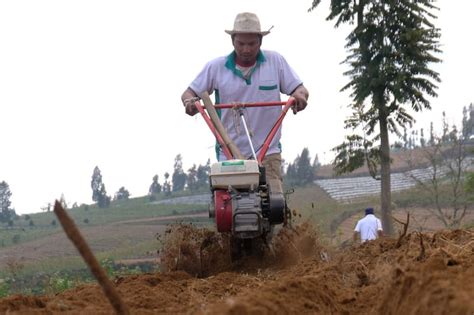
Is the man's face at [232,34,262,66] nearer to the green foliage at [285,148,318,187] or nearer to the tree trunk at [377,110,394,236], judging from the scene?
the tree trunk at [377,110,394,236]

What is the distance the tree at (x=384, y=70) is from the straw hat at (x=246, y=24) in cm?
1636

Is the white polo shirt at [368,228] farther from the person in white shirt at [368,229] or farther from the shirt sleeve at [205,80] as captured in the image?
the shirt sleeve at [205,80]

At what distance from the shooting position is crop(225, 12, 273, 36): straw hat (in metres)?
6.88

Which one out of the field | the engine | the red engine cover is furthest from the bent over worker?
the red engine cover

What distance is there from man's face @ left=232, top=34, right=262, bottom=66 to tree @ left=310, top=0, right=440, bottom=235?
16.2 m

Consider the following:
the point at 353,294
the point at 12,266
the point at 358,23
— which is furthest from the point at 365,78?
the point at 353,294

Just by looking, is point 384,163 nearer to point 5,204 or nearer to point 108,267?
point 108,267

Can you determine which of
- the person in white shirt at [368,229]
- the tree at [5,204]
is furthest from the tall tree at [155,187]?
the person in white shirt at [368,229]

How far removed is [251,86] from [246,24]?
2.00 feet

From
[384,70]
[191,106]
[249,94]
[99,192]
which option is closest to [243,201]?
[191,106]

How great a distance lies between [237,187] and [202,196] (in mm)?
74516

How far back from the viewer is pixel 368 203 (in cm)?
5803

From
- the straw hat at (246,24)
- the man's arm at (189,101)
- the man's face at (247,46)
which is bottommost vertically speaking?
the man's arm at (189,101)

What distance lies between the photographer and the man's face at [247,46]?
6980 mm
